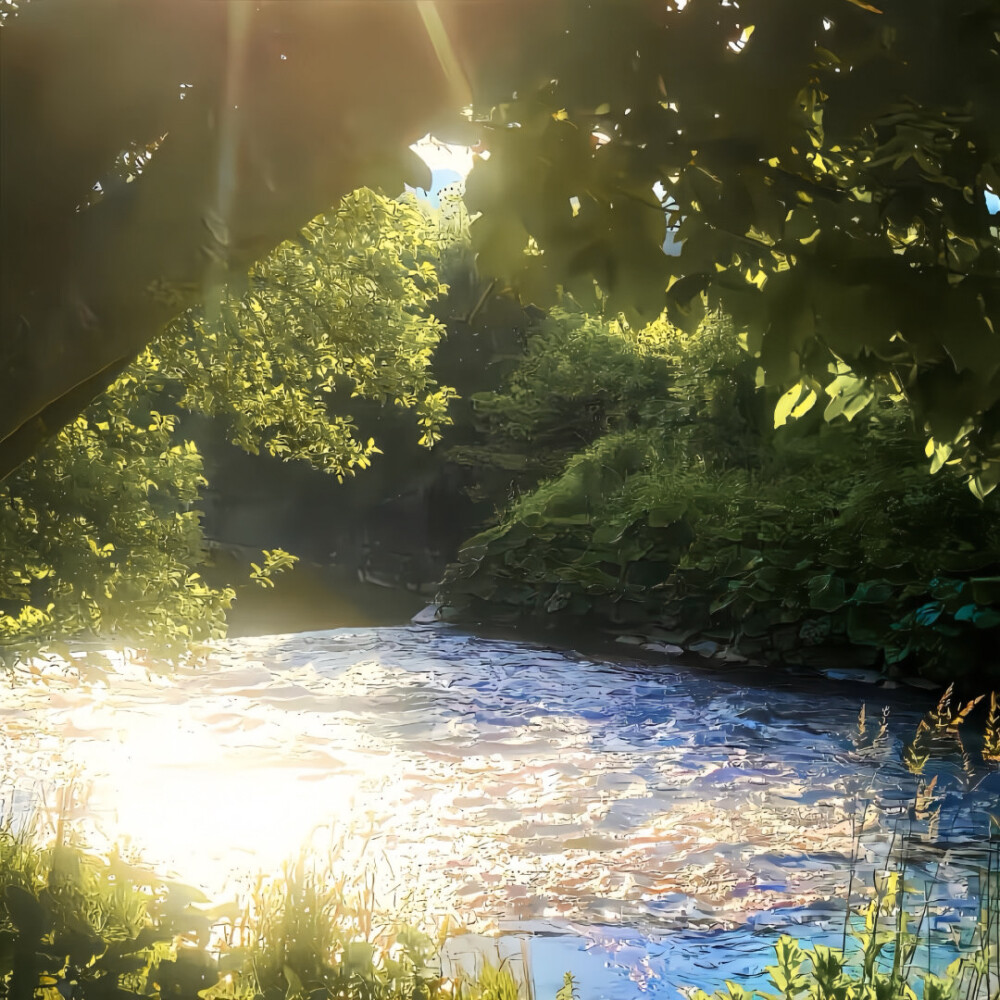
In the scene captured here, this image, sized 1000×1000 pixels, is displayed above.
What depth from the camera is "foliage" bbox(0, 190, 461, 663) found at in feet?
27.4

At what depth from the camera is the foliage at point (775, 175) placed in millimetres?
2996

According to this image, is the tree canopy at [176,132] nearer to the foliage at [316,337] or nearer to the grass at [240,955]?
the grass at [240,955]

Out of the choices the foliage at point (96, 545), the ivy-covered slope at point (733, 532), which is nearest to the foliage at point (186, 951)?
the foliage at point (96, 545)

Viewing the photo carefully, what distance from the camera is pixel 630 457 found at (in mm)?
24047

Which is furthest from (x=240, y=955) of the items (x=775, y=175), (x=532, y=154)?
(x=775, y=175)

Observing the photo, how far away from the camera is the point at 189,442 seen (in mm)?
9578

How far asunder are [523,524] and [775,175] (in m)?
19.3

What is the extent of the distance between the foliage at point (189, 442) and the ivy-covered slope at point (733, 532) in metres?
4.97

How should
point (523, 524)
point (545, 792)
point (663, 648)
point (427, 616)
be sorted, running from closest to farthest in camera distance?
point (545, 792) → point (663, 648) → point (523, 524) → point (427, 616)

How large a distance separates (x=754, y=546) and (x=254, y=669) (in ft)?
25.9

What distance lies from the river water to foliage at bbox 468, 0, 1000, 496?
256 cm

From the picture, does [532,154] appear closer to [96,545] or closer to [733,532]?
[96,545]

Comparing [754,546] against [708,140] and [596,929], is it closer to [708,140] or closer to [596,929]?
[596,929]

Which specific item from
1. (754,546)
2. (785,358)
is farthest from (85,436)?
(754,546)
